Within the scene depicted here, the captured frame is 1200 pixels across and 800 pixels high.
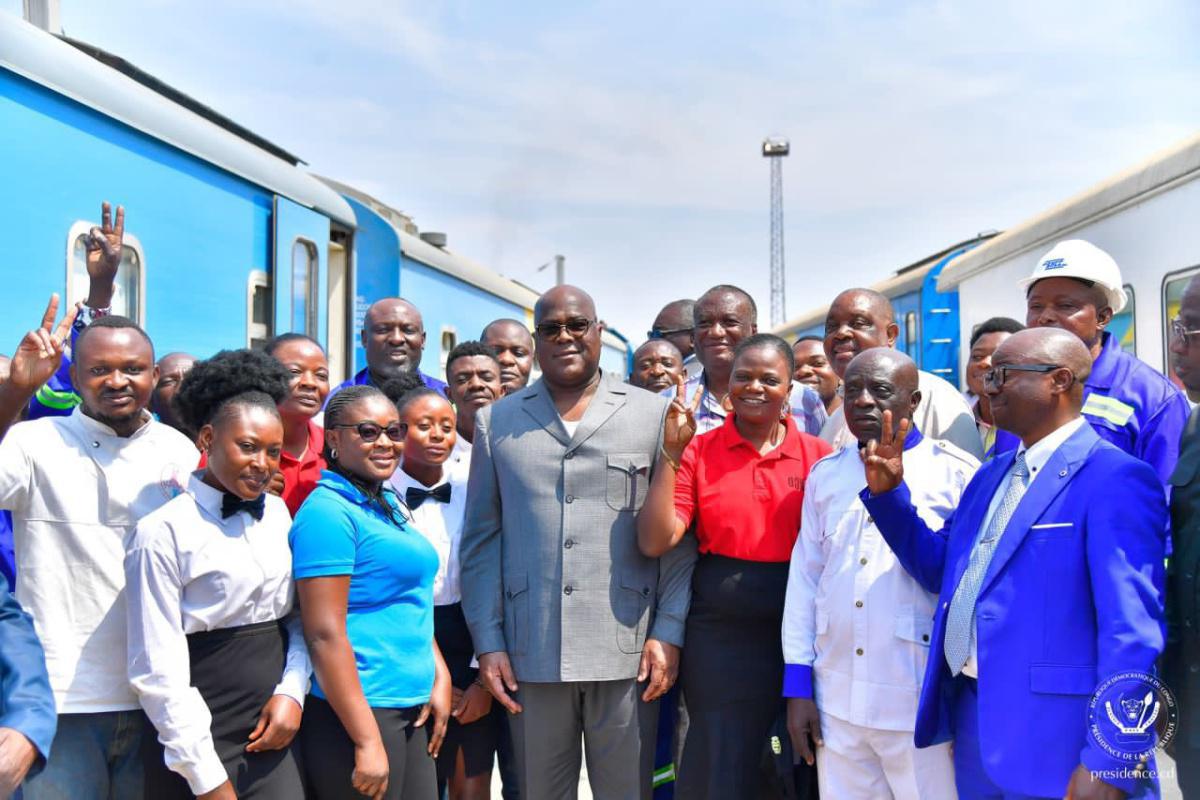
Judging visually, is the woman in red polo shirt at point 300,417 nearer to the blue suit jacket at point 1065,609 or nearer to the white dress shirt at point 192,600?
the white dress shirt at point 192,600

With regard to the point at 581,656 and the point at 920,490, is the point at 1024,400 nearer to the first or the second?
the point at 920,490

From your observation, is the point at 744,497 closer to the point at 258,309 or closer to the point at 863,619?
the point at 863,619

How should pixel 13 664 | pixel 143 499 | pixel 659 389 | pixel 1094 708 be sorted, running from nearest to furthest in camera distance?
pixel 13 664, pixel 1094 708, pixel 143 499, pixel 659 389

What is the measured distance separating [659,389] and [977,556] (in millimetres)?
2909

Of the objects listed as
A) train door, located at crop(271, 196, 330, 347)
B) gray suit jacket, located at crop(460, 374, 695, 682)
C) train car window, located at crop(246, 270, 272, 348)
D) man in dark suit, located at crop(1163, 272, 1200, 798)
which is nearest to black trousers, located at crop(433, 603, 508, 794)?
gray suit jacket, located at crop(460, 374, 695, 682)

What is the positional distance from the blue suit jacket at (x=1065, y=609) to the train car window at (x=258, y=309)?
17.6 feet

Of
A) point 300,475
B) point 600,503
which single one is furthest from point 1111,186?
point 300,475

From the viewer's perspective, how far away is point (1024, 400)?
2830 mm

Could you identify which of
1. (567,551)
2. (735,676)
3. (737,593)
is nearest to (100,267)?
(567,551)

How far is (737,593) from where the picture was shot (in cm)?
350

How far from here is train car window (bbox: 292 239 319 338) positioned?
756cm

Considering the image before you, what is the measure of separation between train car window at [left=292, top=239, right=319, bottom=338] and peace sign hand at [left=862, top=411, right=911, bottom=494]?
17.5 ft

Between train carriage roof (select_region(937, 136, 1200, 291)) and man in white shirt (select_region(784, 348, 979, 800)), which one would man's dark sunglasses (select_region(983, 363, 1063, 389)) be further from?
train carriage roof (select_region(937, 136, 1200, 291))

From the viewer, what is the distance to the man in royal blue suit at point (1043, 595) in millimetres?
2539
